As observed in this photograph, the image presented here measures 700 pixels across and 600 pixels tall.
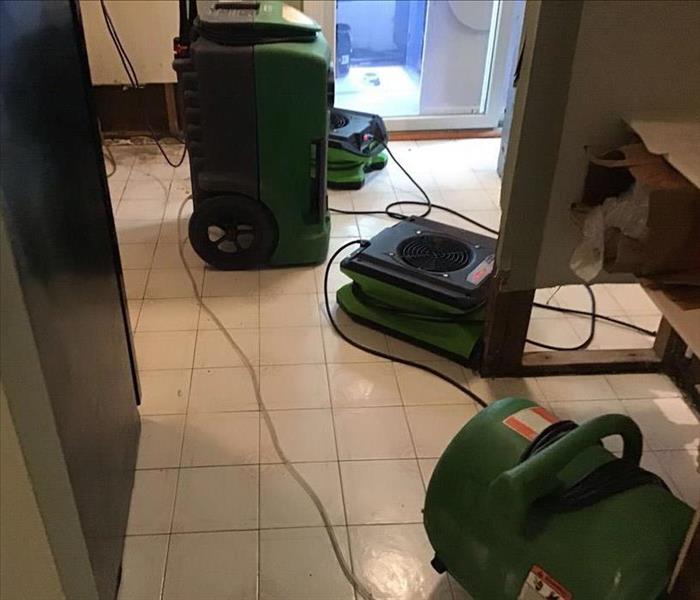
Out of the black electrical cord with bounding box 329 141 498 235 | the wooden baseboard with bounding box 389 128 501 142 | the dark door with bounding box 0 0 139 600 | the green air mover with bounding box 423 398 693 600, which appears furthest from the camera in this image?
the wooden baseboard with bounding box 389 128 501 142

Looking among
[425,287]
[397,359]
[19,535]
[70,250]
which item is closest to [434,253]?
[425,287]

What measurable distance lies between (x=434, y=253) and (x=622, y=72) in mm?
810

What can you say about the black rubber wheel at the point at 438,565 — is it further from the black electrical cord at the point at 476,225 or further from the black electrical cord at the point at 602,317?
the black electrical cord at the point at 602,317

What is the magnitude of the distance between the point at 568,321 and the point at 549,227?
657mm

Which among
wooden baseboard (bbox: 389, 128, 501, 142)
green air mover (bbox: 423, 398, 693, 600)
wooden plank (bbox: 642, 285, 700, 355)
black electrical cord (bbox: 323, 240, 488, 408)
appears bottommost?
black electrical cord (bbox: 323, 240, 488, 408)

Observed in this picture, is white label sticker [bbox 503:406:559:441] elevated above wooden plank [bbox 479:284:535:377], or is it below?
above

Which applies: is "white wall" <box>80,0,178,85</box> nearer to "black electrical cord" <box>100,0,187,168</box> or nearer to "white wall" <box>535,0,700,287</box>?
"black electrical cord" <box>100,0,187,168</box>

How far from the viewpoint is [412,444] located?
1791 mm

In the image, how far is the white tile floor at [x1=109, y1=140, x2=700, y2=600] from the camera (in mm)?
1505

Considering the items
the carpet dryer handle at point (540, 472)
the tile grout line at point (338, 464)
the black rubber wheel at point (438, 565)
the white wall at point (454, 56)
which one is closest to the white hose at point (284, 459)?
the tile grout line at point (338, 464)

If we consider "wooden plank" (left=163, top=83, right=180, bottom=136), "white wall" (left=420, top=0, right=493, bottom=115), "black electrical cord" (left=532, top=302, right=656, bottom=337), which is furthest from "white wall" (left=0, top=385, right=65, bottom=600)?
"white wall" (left=420, top=0, right=493, bottom=115)

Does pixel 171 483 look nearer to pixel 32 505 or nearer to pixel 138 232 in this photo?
pixel 32 505

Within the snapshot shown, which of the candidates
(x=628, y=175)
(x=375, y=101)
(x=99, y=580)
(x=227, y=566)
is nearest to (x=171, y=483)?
(x=227, y=566)

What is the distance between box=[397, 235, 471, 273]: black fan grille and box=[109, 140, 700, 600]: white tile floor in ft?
0.76
